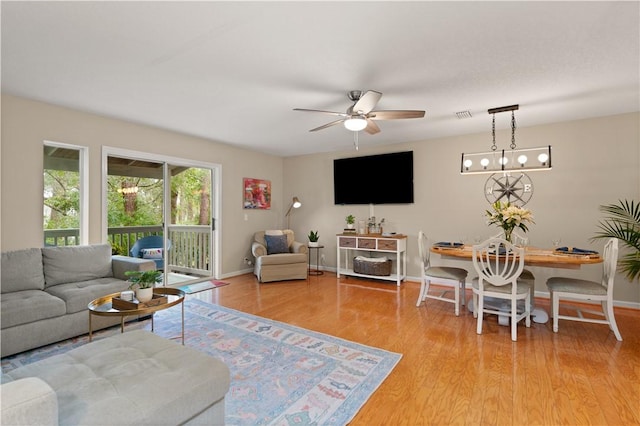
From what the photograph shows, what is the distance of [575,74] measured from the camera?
105 inches

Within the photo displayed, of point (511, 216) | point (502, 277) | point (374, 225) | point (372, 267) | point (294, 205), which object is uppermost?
point (294, 205)

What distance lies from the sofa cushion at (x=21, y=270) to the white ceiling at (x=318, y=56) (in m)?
1.64

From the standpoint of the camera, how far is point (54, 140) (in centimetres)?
344

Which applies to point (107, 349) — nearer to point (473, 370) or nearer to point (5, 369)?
point (5, 369)

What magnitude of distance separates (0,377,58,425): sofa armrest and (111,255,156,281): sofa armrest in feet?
8.35

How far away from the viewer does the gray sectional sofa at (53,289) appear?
2.48m

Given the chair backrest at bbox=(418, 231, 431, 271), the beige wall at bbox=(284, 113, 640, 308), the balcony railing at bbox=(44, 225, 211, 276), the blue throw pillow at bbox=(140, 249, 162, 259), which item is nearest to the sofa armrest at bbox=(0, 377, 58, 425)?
the chair backrest at bbox=(418, 231, 431, 271)

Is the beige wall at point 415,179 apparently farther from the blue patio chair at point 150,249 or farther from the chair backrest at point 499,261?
the chair backrest at point 499,261

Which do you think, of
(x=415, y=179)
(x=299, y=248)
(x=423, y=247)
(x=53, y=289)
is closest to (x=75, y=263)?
(x=53, y=289)

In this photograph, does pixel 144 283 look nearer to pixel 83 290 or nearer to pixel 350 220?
pixel 83 290

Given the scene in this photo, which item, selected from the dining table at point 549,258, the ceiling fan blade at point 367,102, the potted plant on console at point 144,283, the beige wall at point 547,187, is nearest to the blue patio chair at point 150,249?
the potted plant on console at point 144,283

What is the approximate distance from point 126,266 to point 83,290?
0.50m

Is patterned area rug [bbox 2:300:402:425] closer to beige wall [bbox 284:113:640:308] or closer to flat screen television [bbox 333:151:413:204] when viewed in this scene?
beige wall [bbox 284:113:640:308]

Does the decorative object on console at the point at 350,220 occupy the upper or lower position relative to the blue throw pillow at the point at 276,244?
upper
